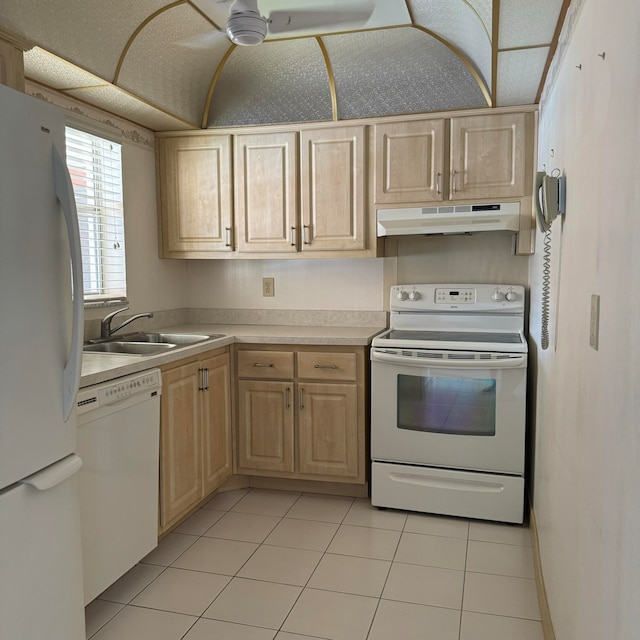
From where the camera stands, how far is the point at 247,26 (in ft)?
7.89

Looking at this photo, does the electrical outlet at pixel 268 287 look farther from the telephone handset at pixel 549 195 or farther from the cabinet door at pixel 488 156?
the telephone handset at pixel 549 195

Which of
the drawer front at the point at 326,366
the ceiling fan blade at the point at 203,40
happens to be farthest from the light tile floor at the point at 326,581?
the ceiling fan blade at the point at 203,40

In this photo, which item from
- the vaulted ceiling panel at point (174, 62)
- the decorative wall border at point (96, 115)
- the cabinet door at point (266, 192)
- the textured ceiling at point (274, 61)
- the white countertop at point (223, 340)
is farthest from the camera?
the cabinet door at point (266, 192)

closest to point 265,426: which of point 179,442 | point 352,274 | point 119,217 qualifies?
point 179,442

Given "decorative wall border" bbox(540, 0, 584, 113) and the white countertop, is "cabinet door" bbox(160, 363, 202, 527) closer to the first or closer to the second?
the white countertop

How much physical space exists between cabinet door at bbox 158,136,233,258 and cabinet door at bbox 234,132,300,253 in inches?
3.2

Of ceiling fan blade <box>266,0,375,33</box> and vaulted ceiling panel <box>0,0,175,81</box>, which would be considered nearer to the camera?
vaulted ceiling panel <box>0,0,175,81</box>

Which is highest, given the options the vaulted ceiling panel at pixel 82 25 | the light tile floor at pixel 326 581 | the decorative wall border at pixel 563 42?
the vaulted ceiling panel at pixel 82 25

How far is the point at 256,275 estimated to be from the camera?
379 centimetres

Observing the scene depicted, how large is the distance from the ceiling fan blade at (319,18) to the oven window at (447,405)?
1827 millimetres

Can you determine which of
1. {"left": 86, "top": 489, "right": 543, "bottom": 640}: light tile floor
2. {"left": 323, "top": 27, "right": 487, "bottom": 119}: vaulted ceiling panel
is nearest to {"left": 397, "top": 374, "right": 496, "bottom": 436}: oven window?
{"left": 86, "top": 489, "right": 543, "bottom": 640}: light tile floor

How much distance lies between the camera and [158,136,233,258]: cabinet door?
3463 mm

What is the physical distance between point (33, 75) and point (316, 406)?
208 centimetres

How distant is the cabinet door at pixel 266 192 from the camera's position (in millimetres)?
3348
